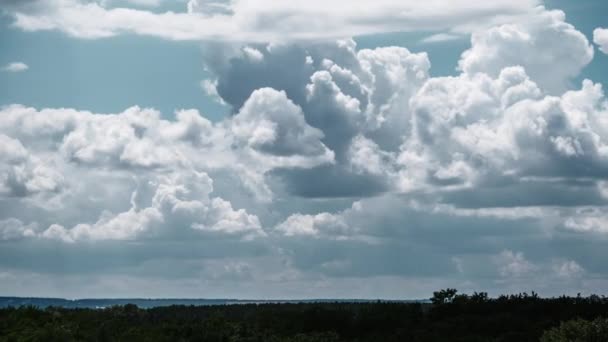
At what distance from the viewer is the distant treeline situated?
5745 cm

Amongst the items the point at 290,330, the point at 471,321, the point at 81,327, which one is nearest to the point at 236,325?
the point at 290,330

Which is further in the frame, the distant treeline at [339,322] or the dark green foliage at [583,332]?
the distant treeline at [339,322]

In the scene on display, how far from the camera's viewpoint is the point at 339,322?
68188mm

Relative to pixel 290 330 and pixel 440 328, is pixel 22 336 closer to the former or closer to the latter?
pixel 290 330

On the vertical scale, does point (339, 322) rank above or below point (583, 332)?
above

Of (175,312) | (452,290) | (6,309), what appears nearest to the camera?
(6,309)

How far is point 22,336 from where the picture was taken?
2185 inches

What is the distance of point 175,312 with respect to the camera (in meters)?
79.5

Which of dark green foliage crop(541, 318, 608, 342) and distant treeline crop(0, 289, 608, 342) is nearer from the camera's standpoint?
dark green foliage crop(541, 318, 608, 342)

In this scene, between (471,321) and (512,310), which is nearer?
(471,321)

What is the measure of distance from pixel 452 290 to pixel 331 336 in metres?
18.8

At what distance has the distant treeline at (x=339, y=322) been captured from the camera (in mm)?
57450

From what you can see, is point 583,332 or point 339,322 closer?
point 583,332

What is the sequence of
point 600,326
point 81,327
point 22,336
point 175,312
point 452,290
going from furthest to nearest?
point 175,312, point 452,290, point 81,327, point 22,336, point 600,326
